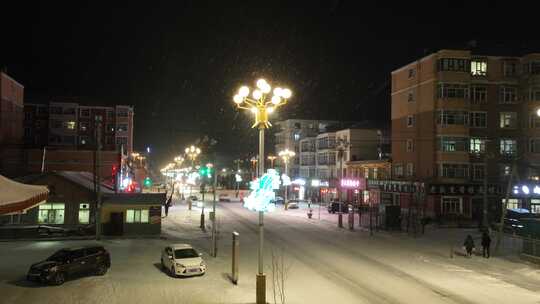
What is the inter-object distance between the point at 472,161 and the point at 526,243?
27682 mm

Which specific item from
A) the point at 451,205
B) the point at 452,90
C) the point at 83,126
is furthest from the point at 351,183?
the point at 83,126

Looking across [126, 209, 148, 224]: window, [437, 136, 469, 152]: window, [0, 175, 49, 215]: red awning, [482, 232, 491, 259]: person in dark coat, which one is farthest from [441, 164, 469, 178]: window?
[0, 175, 49, 215]: red awning

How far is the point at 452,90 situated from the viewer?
54.7 meters

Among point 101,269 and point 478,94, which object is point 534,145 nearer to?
point 478,94

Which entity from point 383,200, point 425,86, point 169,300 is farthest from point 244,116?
point 169,300

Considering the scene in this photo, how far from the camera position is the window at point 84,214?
39.3 m

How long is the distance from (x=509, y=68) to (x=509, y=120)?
19.6ft

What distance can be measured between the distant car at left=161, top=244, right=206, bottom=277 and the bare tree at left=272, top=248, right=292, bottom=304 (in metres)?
3.64

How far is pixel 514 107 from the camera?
187 ft

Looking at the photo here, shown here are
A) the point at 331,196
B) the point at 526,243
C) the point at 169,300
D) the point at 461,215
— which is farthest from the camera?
the point at 331,196

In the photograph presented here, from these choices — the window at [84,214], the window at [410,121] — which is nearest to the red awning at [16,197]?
the window at [84,214]

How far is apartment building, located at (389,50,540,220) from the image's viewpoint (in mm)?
54594

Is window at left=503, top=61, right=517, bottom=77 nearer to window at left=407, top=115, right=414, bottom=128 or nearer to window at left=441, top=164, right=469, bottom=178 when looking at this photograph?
window at left=407, top=115, right=414, bottom=128

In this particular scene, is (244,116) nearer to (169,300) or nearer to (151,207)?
(151,207)
